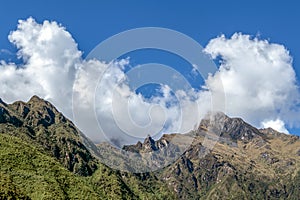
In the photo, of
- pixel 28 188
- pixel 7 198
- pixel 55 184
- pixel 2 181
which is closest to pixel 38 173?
pixel 55 184

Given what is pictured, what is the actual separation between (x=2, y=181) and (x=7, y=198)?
47.2 ft

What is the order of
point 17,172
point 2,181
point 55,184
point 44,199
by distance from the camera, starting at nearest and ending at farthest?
point 2,181, point 44,199, point 17,172, point 55,184

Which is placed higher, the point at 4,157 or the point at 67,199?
the point at 4,157

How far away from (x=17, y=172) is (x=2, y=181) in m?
31.6

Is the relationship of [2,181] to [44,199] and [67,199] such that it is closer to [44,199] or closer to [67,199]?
[44,199]

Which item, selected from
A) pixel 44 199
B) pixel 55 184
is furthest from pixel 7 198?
pixel 55 184

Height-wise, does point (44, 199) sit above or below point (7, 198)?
above

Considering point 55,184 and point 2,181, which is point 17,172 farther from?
point 2,181

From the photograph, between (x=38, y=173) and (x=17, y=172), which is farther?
(x=38, y=173)

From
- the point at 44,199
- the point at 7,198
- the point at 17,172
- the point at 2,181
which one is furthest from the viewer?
the point at 17,172

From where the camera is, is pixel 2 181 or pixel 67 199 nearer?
pixel 2 181

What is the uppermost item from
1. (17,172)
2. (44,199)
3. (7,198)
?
(17,172)

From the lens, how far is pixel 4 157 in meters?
188

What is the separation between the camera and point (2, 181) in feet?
495
